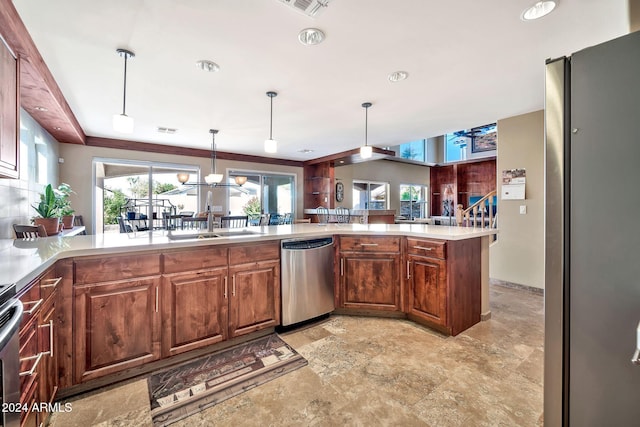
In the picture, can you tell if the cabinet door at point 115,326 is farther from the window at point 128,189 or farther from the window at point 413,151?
the window at point 413,151

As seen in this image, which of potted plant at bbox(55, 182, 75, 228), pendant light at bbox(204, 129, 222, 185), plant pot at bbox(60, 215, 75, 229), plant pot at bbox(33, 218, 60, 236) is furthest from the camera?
pendant light at bbox(204, 129, 222, 185)

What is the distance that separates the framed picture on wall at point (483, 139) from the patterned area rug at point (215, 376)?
877 centimetres

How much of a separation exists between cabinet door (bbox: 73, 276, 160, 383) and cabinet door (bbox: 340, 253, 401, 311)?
5.53ft

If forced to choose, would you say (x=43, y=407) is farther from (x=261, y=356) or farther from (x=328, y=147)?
(x=328, y=147)

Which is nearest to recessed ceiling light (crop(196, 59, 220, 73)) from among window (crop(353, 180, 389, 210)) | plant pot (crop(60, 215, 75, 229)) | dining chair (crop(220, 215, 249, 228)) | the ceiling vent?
the ceiling vent

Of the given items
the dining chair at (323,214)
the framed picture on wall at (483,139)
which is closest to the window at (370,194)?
the dining chair at (323,214)

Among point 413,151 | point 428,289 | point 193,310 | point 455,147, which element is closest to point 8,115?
point 193,310

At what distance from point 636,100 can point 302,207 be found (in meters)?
7.15

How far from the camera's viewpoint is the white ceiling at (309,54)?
1.80 m

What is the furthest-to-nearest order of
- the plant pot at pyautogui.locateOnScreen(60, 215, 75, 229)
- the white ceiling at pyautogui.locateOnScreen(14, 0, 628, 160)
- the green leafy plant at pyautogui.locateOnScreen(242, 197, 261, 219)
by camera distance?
the green leafy plant at pyautogui.locateOnScreen(242, 197, 261, 219) → the plant pot at pyautogui.locateOnScreen(60, 215, 75, 229) → the white ceiling at pyautogui.locateOnScreen(14, 0, 628, 160)

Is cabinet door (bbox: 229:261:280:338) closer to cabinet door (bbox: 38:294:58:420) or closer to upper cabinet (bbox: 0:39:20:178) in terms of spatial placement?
cabinet door (bbox: 38:294:58:420)

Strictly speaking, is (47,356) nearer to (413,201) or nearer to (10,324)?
(10,324)

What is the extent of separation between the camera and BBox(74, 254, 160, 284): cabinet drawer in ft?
5.38

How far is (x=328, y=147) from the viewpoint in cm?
605
